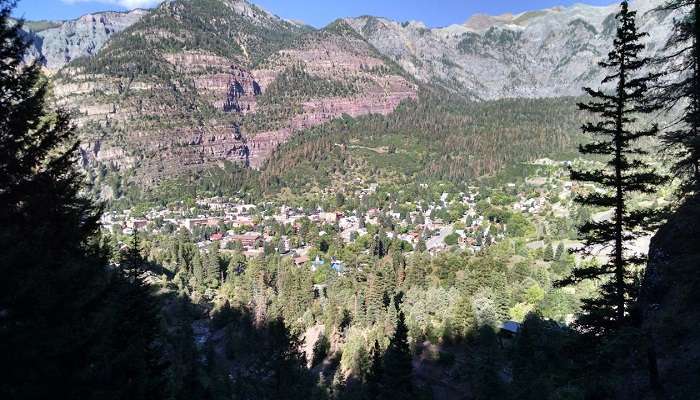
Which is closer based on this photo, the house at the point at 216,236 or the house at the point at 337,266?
the house at the point at 337,266

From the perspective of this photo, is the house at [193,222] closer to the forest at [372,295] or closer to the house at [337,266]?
the forest at [372,295]

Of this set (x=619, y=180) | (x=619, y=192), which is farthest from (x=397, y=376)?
(x=619, y=180)

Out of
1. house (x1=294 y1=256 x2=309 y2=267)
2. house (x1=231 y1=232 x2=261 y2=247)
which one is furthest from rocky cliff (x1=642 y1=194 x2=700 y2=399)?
house (x1=231 y1=232 x2=261 y2=247)

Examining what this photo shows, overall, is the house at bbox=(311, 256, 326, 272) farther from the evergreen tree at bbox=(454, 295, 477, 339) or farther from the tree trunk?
the tree trunk

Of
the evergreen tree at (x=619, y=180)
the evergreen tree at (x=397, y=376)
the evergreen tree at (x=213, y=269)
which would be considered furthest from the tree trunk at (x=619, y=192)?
the evergreen tree at (x=213, y=269)

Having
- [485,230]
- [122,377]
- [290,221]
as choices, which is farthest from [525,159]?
[122,377]

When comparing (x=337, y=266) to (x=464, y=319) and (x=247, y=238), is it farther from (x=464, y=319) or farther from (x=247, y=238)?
(x=464, y=319)

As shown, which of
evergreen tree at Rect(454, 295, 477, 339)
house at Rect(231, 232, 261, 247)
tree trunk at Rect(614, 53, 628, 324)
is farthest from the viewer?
house at Rect(231, 232, 261, 247)

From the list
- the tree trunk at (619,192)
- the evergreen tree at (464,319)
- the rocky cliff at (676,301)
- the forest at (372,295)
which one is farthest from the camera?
the evergreen tree at (464,319)

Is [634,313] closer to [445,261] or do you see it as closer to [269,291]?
[445,261]
